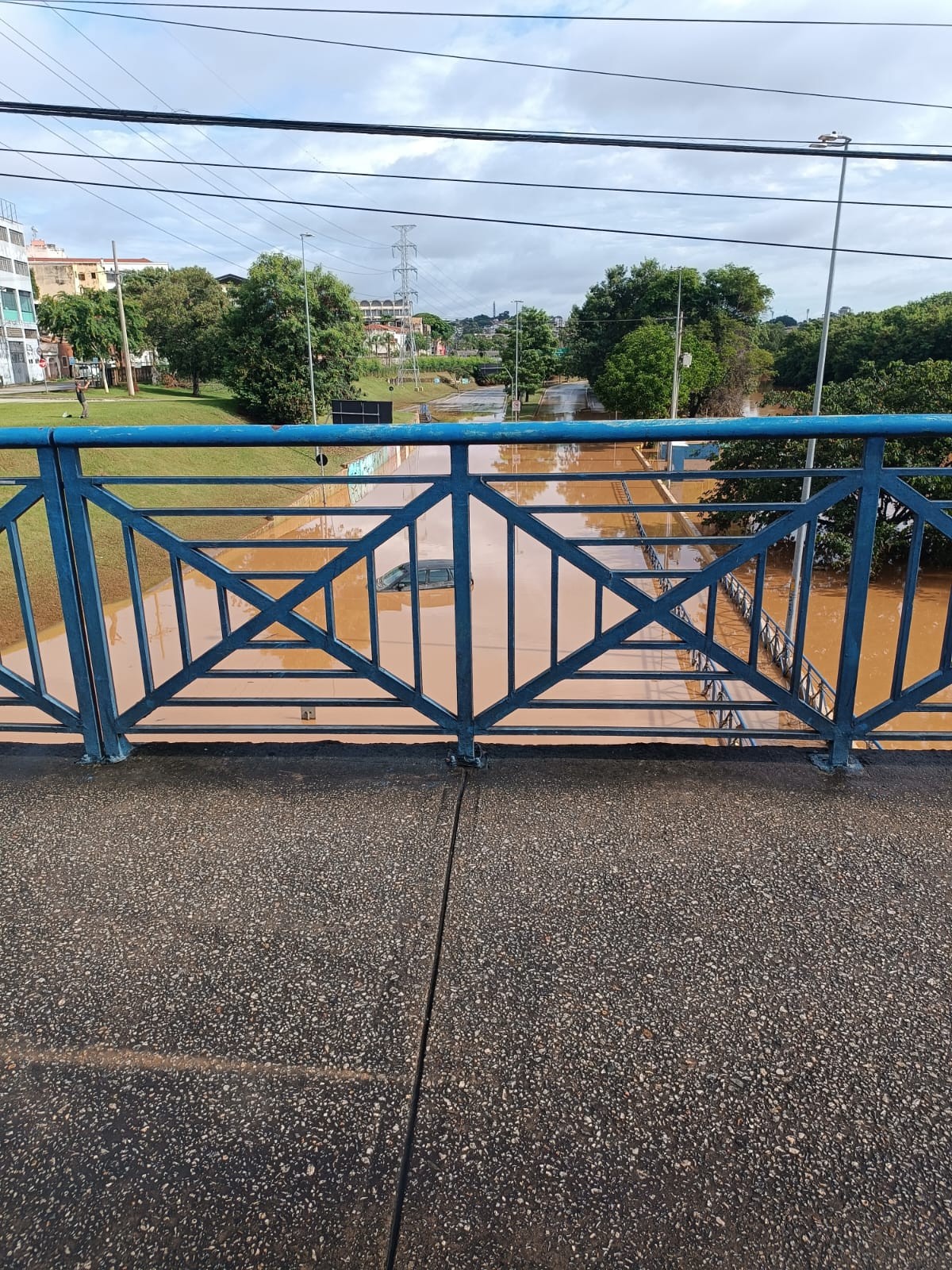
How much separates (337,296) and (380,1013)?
161 feet

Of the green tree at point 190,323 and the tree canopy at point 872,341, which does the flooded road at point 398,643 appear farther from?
the tree canopy at point 872,341

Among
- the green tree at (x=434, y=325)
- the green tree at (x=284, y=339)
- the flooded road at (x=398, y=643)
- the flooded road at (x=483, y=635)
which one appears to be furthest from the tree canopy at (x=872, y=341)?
the green tree at (x=434, y=325)

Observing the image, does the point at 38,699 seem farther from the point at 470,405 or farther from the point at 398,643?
the point at 470,405

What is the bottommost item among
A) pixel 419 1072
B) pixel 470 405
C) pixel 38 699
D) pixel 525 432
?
pixel 470 405

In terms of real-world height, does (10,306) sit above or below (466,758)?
above

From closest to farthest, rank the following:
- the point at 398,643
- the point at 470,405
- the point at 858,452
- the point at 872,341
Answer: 1. the point at 398,643
2. the point at 858,452
3. the point at 872,341
4. the point at 470,405

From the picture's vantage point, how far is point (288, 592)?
10.1 feet

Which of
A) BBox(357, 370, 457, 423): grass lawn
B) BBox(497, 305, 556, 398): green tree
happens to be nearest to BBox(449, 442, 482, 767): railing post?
BBox(357, 370, 457, 423): grass lawn

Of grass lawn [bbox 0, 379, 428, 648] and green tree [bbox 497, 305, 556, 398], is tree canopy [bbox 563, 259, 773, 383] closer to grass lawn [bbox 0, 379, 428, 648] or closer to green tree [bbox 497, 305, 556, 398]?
green tree [bbox 497, 305, 556, 398]

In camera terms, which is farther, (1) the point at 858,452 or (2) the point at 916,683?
(1) the point at 858,452

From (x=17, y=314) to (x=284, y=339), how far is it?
37.4 m

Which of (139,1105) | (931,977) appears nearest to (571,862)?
(931,977)

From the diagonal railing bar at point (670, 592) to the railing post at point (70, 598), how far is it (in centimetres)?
145

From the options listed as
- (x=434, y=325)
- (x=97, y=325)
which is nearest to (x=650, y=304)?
(x=97, y=325)
